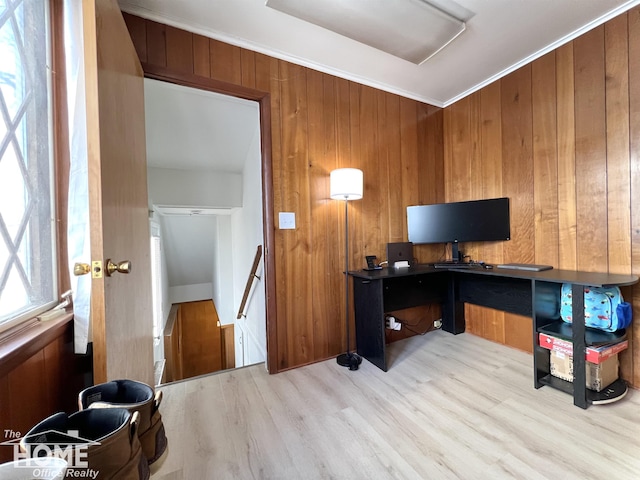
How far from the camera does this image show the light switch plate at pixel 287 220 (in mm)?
1966

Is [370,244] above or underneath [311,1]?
underneath

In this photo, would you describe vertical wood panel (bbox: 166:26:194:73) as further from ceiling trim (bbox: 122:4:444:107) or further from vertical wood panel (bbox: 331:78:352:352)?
vertical wood panel (bbox: 331:78:352:352)

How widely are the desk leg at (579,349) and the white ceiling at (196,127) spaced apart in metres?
2.52

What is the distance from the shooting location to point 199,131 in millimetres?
2707

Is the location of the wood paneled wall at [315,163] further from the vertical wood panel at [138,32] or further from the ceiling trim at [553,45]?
the ceiling trim at [553,45]

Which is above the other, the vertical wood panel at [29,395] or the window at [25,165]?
the window at [25,165]

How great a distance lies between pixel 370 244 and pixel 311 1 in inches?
68.2

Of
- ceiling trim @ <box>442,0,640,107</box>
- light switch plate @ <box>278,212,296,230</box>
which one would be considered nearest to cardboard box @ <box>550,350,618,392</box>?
light switch plate @ <box>278,212,296,230</box>

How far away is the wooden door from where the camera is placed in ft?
2.84

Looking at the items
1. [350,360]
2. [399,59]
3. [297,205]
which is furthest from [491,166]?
[350,360]

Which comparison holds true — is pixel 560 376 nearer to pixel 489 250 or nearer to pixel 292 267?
pixel 489 250

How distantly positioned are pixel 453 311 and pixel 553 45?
228cm

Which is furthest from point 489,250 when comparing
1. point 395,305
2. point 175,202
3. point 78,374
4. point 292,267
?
point 175,202

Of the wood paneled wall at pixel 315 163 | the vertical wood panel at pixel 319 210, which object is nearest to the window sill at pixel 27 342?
the wood paneled wall at pixel 315 163
